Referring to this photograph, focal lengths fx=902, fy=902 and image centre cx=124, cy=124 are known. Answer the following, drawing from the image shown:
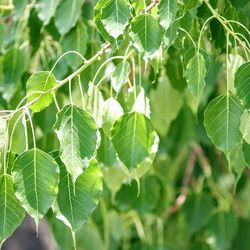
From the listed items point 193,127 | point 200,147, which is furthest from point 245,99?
point 200,147

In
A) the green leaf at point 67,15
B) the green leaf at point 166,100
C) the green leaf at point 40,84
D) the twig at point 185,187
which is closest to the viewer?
the green leaf at point 40,84

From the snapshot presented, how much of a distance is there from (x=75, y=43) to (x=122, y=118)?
511mm

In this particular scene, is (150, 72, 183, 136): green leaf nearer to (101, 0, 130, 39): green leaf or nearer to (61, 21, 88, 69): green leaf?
(61, 21, 88, 69): green leaf

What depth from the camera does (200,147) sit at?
120 inches

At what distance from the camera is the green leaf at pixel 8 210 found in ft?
4.01

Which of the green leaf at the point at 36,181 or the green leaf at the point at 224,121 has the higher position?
the green leaf at the point at 36,181

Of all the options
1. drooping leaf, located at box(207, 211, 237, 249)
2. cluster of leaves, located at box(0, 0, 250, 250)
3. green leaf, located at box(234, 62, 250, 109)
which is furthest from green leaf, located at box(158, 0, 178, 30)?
drooping leaf, located at box(207, 211, 237, 249)

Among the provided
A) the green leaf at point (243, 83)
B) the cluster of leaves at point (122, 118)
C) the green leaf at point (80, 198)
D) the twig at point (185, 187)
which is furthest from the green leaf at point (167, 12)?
the twig at point (185, 187)

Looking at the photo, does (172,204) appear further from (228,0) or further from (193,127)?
(228,0)

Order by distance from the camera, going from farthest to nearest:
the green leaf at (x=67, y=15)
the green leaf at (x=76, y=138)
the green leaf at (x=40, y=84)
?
the green leaf at (x=67, y=15)
the green leaf at (x=40, y=84)
the green leaf at (x=76, y=138)

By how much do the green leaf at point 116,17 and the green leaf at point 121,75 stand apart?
0.18 feet

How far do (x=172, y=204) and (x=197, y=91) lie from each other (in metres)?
1.83

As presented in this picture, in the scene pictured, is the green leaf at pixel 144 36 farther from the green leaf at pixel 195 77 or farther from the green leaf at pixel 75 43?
the green leaf at pixel 75 43

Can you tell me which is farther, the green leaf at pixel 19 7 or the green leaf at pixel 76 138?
the green leaf at pixel 19 7
